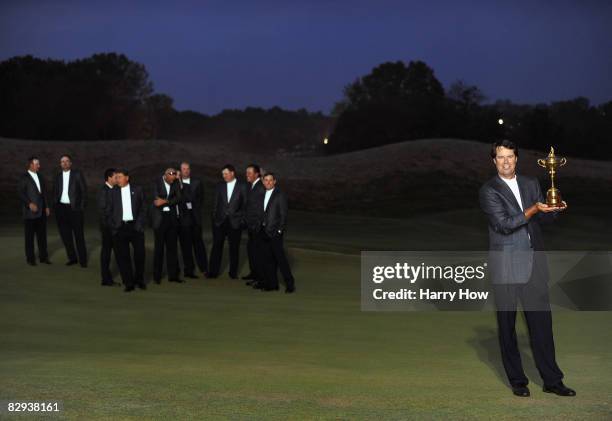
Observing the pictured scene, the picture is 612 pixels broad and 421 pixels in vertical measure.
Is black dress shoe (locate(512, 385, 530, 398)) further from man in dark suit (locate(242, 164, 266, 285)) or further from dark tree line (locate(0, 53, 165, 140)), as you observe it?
dark tree line (locate(0, 53, 165, 140))

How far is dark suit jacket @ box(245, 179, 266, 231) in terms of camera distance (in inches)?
731

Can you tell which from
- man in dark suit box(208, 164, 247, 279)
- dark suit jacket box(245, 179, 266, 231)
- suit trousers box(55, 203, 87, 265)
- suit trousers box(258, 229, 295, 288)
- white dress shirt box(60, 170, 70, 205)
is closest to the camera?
suit trousers box(258, 229, 295, 288)

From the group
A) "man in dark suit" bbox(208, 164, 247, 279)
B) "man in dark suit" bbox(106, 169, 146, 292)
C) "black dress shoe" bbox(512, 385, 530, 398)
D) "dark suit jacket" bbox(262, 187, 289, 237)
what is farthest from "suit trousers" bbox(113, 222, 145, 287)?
"black dress shoe" bbox(512, 385, 530, 398)

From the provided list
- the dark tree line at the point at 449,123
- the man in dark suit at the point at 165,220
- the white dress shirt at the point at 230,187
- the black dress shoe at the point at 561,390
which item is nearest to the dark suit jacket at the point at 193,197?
the man in dark suit at the point at 165,220

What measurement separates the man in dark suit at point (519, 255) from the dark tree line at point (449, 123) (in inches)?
2536

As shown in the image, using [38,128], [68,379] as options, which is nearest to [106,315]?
[68,379]

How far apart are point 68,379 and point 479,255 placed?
17.7m

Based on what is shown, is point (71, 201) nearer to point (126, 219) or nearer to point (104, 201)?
point (104, 201)

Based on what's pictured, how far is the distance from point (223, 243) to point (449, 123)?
5882 centimetres

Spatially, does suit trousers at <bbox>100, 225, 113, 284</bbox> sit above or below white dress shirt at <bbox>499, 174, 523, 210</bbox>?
below

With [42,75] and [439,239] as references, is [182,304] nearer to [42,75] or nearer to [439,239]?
[439,239]

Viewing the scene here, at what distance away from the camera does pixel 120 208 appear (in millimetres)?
18703

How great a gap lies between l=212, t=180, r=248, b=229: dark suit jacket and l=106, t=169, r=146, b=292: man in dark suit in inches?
73.9

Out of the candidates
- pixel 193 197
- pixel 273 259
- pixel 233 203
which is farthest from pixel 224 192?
pixel 273 259
